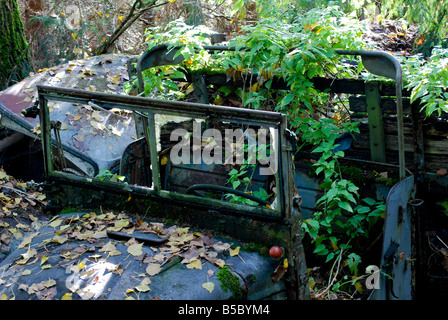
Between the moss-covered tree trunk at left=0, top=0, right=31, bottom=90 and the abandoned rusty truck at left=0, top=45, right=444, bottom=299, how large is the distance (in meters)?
5.22

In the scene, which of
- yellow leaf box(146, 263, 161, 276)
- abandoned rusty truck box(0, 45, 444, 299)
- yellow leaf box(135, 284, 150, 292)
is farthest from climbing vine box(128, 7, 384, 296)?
yellow leaf box(135, 284, 150, 292)

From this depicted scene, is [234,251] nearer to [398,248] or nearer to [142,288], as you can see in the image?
[142,288]

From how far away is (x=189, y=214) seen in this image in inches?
122

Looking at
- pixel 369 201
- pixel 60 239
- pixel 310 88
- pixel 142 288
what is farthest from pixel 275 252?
pixel 310 88

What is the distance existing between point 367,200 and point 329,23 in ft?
5.30

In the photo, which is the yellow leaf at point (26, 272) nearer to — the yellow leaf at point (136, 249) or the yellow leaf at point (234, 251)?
the yellow leaf at point (136, 249)

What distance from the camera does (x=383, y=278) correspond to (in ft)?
10.8

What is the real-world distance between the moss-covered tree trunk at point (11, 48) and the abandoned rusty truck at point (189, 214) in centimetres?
522

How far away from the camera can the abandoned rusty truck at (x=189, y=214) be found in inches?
103

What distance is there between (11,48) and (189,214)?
716cm

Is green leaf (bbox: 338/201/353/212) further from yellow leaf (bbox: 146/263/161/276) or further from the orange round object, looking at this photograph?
yellow leaf (bbox: 146/263/161/276)

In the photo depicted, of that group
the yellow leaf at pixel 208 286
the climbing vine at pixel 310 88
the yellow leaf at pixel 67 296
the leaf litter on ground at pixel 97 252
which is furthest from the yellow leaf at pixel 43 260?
the climbing vine at pixel 310 88
